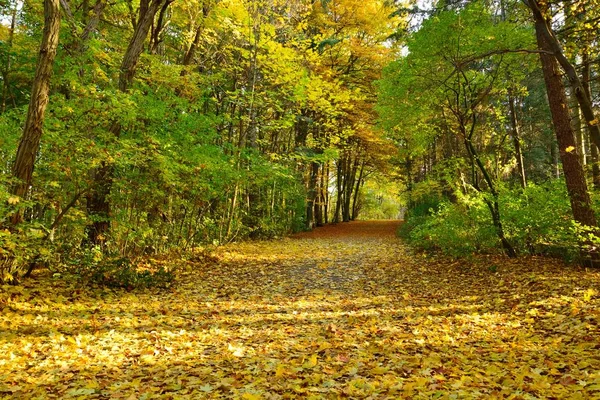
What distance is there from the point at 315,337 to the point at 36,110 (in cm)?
511

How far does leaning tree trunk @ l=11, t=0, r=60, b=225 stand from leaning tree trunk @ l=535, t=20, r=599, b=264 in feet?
26.7

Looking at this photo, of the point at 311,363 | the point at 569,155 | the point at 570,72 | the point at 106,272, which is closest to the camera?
the point at 311,363

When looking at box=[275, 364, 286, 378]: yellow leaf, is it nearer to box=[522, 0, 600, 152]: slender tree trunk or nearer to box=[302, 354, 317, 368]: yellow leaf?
box=[302, 354, 317, 368]: yellow leaf

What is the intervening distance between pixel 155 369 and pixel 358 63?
18488 millimetres

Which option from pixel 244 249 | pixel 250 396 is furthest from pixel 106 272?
pixel 244 249

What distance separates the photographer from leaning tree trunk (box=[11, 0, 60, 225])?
18.2ft

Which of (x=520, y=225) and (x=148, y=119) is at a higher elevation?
(x=148, y=119)

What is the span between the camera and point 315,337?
5.21 metres

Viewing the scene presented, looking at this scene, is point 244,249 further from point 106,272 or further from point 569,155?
point 569,155

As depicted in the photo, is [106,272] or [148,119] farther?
[148,119]

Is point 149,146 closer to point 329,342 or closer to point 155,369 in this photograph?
point 155,369

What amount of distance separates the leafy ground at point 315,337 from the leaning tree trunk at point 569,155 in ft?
3.41

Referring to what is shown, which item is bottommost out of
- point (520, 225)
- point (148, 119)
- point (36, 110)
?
point (520, 225)

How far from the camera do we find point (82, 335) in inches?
194
